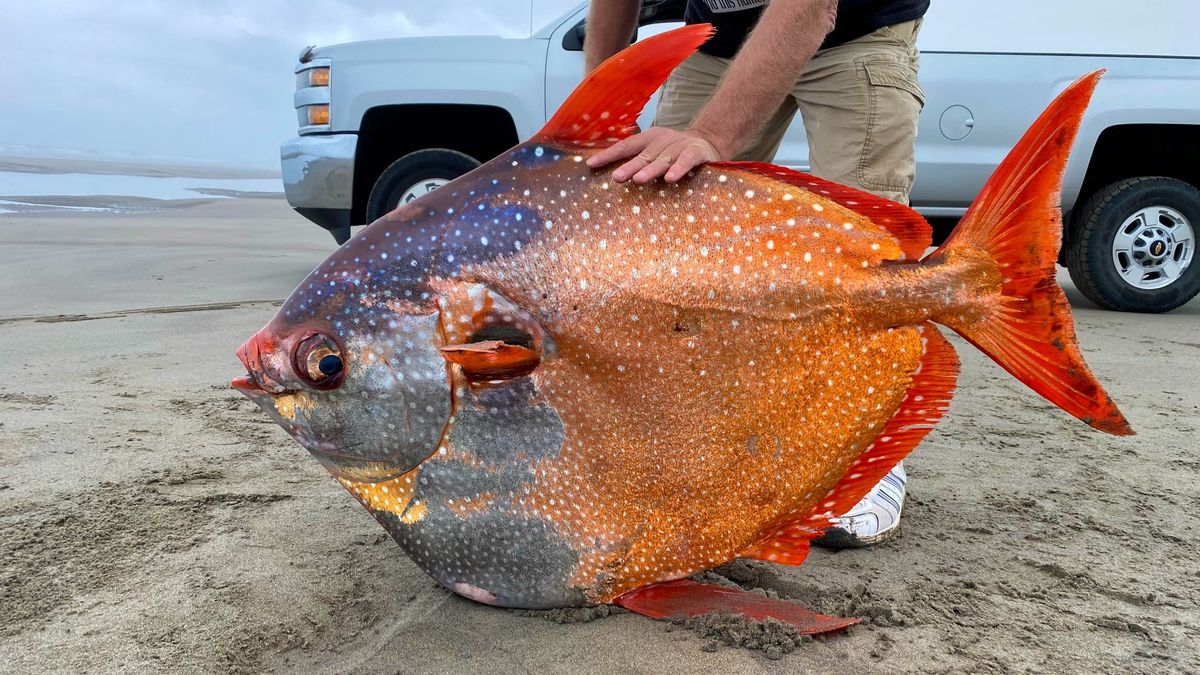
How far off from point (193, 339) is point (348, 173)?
1679mm

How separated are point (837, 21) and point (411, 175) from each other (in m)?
3.51

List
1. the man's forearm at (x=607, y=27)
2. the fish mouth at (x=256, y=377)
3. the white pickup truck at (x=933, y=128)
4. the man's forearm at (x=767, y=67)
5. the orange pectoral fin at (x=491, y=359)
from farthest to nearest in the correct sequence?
the white pickup truck at (x=933, y=128)
the man's forearm at (x=607, y=27)
the man's forearm at (x=767, y=67)
the fish mouth at (x=256, y=377)
the orange pectoral fin at (x=491, y=359)

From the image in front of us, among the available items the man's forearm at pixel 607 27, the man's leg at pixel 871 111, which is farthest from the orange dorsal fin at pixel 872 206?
the man's forearm at pixel 607 27

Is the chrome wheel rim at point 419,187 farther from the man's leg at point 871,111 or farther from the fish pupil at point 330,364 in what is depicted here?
the fish pupil at point 330,364

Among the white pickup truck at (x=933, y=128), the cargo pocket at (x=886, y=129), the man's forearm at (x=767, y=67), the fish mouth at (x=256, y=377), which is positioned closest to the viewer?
the fish mouth at (x=256, y=377)

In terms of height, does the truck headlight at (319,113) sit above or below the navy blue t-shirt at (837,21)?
below

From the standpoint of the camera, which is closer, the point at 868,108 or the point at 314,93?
the point at 868,108

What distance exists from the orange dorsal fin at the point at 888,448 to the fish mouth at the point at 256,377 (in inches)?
34.1

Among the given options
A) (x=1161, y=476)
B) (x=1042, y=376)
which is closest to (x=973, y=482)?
(x=1161, y=476)

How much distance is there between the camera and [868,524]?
1.87 meters

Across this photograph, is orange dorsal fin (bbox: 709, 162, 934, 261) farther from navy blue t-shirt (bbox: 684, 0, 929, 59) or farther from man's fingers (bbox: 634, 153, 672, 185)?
navy blue t-shirt (bbox: 684, 0, 929, 59)

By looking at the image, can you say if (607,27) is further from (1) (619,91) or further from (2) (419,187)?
(2) (419,187)

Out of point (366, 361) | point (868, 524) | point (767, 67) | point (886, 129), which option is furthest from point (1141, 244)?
point (366, 361)

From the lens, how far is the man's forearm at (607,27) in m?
2.50
